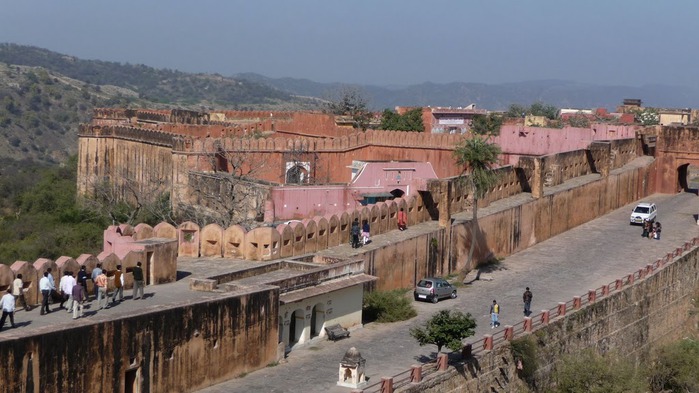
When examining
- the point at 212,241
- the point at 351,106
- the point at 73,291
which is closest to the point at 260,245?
the point at 212,241

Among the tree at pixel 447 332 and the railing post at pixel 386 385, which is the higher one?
the tree at pixel 447 332

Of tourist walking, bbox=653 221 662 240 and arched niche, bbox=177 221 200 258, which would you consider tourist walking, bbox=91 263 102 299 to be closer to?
arched niche, bbox=177 221 200 258

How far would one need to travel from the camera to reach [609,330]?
26297 millimetres

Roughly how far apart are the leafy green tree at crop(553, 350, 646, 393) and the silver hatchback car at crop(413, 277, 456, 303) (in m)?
3.33

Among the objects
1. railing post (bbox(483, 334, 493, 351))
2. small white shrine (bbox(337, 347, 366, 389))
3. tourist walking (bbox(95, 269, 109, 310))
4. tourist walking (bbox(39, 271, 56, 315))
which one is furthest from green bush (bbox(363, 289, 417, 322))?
tourist walking (bbox(39, 271, 56, 315))

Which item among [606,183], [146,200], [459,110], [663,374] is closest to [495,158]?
[663,374]

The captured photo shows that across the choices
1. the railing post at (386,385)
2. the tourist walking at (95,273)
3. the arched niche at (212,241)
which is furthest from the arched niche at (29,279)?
the arched niche at (212,241)

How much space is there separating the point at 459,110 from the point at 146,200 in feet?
94.7

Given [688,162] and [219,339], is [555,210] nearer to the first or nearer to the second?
[688,162]

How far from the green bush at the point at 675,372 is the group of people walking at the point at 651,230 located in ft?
22.5

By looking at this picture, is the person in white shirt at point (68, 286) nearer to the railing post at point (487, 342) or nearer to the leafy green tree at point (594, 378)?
the railing post at point (487, 342)

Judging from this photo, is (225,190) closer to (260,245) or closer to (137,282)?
(260,245)

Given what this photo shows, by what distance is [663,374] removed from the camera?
26.8 metres

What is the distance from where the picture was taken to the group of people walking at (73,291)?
16.2 metres
